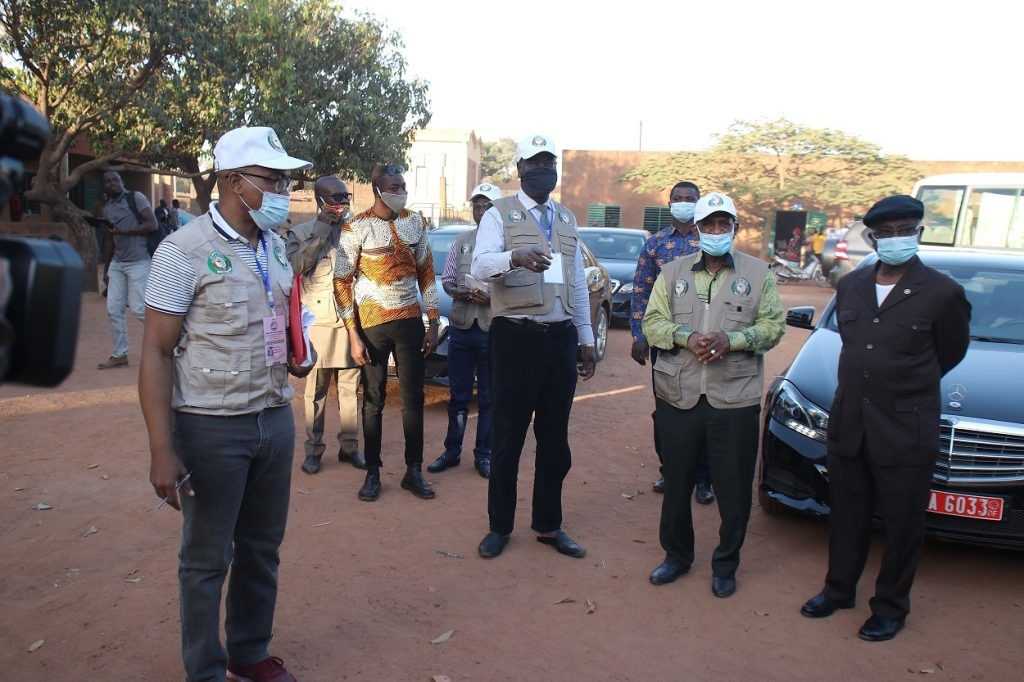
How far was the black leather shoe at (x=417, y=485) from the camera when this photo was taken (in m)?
5.66

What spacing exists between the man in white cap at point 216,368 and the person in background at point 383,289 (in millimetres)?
2173

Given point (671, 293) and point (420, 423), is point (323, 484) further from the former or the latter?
point (671, 293)

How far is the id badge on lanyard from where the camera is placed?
10.0 ft

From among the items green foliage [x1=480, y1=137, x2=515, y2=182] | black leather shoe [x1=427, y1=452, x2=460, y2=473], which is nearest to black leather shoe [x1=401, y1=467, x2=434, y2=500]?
black leather shoe [x1=427, y1=452, x2=460, y2=473]

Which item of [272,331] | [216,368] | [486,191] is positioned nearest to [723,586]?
[272,331]

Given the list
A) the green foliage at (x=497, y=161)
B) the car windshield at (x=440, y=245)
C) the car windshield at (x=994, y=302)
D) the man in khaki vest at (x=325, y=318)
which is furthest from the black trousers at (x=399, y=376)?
the green foliage at (x=497, y=161)

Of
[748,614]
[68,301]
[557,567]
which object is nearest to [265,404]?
[68,301]

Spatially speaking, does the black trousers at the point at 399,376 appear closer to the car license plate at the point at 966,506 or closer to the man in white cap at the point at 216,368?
the man in white cap at the point at 216,368

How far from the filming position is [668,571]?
14.8 feet

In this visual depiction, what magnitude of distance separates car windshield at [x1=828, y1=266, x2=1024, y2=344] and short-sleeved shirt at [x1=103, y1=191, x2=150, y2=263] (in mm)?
6794

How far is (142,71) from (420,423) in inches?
491

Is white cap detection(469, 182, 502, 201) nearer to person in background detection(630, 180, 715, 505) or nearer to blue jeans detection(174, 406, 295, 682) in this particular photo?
person in background detection(630, 180, 715, 505)

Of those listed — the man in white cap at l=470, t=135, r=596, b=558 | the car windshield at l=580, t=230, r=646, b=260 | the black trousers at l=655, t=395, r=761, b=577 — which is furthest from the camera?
the car windshield at l=580, t=230, r=646, b=260

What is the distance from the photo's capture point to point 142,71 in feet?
50.5
